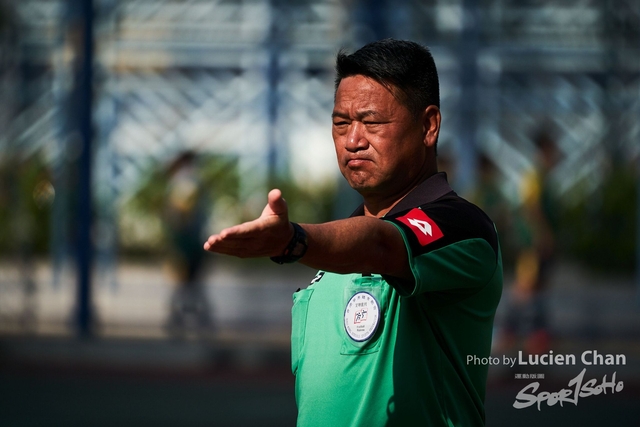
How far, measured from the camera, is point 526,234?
847 centimetres

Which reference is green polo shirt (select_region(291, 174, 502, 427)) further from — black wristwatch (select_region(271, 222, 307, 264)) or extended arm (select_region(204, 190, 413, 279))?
black wristwatch (select_region(271, 222, 307, 264))

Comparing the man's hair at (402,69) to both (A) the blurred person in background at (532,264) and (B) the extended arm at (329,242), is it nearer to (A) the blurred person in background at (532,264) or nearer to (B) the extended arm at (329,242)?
(B) the extended arm at (329,242)

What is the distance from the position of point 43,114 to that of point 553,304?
11738mm

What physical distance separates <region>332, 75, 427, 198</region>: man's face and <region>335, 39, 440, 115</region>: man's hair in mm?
19

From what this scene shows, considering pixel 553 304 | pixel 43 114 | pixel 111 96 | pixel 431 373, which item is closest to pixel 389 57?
pixel 431 373

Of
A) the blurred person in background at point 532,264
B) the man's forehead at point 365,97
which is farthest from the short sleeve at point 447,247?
the blurred person in background at point 532,264


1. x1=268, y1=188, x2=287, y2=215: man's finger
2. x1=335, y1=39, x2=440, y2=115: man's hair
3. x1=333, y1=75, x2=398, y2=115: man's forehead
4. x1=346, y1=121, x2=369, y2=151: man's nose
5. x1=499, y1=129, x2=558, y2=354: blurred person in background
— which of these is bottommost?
x1=499, y1=129, x2=558, y2=354: blurred person in background

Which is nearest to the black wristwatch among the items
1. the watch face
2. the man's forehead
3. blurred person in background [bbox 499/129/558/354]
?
the watch face

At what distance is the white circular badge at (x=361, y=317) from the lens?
2145 millimetres

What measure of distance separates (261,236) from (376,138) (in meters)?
0.57

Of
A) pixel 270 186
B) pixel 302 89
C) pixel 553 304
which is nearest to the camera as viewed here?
pixel 553 304

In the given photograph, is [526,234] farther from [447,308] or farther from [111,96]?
[111,96]

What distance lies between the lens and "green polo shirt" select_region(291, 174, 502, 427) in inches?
80.5

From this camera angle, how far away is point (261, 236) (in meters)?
1.74
